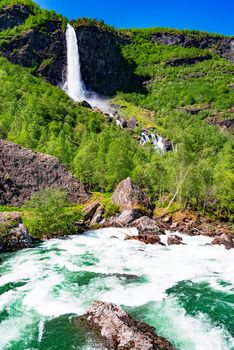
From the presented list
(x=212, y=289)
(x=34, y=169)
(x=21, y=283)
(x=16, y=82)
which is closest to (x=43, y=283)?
(x=21, y=283)

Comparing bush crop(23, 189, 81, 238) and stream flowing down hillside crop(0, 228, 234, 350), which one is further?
bush crop(23, 189, 81, 238)

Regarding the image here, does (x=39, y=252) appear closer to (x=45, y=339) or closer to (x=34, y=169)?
(x=45, y=339)

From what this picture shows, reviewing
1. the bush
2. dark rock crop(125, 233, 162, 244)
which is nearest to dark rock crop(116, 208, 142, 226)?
dark rock crop(125, 233, 162, 244)

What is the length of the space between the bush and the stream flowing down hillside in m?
3.62

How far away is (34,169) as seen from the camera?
263ft

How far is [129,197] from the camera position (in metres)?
71.7

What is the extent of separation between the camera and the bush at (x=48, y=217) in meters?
56.3

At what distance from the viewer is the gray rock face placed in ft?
251

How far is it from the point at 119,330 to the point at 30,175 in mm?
59292

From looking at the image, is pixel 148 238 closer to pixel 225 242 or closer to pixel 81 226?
pixel 225 242

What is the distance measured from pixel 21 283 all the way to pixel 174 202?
50.4 meters

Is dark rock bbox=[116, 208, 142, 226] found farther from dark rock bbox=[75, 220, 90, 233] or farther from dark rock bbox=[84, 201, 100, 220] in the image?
dark rock bbox=[75, 220, 90, 233]

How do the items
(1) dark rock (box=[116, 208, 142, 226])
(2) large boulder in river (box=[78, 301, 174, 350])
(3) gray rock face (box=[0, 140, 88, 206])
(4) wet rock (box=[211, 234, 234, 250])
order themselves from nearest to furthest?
(2) large boulder in river (box=[78, 301, 174, 350]) → (4) wet rock (box=[211, 234, 234, 250]) → (1) dark rock (box=[116, 208, 142, 226]) → (3) gray rock face (box=[0, 140, 88, 206])

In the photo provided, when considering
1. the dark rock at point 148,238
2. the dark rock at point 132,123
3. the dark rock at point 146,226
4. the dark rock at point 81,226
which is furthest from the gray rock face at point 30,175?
the dark rock at point 132,123
